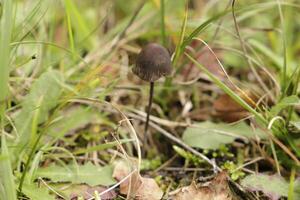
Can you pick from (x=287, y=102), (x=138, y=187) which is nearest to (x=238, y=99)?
(x=287, y=102)

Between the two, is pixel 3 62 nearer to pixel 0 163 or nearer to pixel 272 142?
pixel 0 163

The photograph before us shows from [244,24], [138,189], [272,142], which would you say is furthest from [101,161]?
[244,24]

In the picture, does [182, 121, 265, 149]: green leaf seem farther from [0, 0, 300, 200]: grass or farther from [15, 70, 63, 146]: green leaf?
[15, 70, 63, 146]: green leaf

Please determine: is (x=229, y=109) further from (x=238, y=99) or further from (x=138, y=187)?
(x=138, y=187)

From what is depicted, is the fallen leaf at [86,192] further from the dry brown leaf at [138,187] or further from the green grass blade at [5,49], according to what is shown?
the green grass blade at [5,49]

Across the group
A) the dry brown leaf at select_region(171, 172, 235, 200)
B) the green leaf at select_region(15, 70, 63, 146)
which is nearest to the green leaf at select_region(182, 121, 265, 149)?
the dry brown leaf at select_region(171, 172, 235, 200)

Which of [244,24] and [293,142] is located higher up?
[244,24]

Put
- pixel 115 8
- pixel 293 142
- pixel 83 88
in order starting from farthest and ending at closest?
1. pixel 115 8
2. pixel 83 88
3. pixel 293 142
